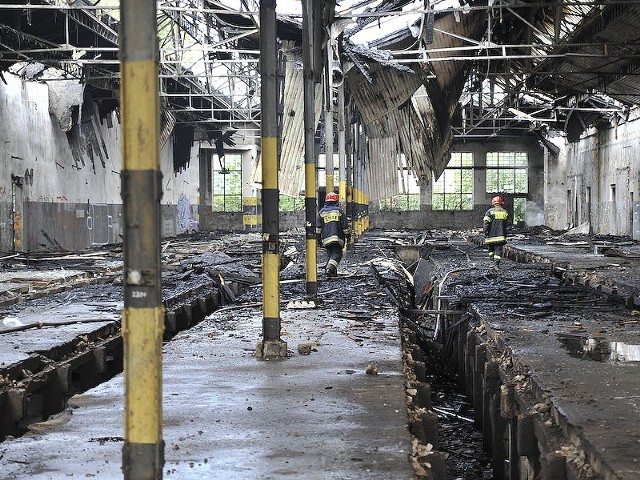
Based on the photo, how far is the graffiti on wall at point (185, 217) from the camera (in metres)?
45.0

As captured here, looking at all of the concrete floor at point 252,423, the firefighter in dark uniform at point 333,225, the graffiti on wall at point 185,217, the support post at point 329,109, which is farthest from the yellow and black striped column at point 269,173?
the graffiti on wall at point 185,217

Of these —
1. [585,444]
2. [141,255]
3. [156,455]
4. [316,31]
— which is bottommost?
[585,444]

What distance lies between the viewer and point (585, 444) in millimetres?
5066

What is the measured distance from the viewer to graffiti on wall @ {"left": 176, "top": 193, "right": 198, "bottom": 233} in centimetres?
4503

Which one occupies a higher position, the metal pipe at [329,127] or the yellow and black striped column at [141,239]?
the metal pipe at [329,127]

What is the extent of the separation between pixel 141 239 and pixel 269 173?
483 cm

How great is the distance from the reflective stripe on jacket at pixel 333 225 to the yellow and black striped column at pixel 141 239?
40.2ft

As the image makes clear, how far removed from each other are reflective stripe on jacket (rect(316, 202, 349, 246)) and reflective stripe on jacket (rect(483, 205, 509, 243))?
351 centimetres

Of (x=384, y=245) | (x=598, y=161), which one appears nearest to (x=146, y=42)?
(x=384, y=245)

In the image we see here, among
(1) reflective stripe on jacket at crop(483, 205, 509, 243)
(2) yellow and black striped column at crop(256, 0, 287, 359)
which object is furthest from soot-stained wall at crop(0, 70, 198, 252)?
(2) yellow and black striped column at crop(256, 0, 287, 359)

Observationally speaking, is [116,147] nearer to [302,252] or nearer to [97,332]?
[302,252]

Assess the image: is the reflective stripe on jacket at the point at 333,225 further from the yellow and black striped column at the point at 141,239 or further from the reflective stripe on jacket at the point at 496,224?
the yellow and black striped column at the point at 141,239

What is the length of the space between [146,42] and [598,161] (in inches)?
1430

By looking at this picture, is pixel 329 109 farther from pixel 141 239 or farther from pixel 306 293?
pixel 141 239
